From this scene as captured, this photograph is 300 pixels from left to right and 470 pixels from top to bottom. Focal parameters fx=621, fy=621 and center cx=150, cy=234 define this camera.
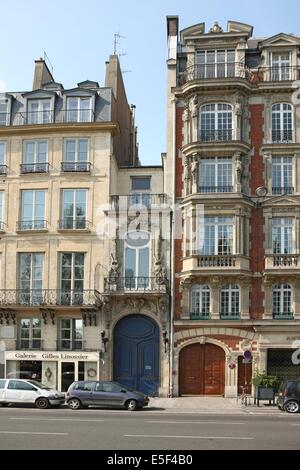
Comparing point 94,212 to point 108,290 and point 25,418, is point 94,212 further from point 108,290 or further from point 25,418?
point 25,418

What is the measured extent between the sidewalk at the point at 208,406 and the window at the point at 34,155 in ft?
46.2

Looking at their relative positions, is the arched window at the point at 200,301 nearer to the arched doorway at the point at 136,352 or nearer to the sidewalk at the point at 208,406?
the arched doorway at the point at 136,352

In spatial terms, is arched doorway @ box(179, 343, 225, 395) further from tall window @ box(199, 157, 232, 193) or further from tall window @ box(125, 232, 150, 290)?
tall window @ box(199, 157, 232, 193)

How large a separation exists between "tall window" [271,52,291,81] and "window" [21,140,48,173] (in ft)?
43.0

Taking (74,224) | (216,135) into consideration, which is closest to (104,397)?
(74,224)

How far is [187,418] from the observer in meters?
22.1

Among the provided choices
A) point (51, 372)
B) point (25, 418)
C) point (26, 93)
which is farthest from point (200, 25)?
point (25, 418)

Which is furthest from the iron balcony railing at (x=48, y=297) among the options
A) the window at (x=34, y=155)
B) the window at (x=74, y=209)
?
the window at (x=34, y=155)

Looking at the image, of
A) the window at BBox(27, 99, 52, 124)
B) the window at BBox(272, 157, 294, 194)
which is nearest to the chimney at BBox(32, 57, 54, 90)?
the window at BBox(27, 99, 52, 124)

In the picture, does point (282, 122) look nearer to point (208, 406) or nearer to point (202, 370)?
point (202, 370)

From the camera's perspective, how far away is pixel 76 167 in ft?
112

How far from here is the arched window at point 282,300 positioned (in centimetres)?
3177

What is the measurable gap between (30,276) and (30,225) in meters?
2.80

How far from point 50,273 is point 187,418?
13648 millimetres
